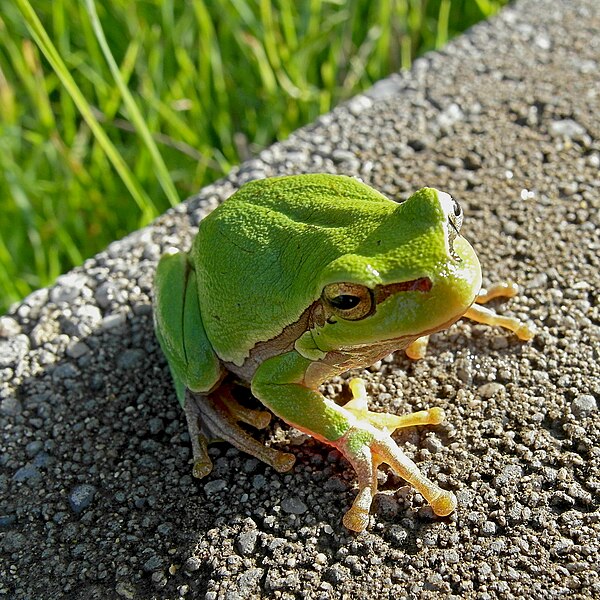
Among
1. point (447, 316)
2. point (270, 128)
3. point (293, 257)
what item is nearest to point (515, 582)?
point (447, 316)

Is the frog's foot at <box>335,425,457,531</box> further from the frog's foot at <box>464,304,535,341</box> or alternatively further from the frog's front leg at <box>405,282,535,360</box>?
the frog's foot at <box>464,304,535,341</box>

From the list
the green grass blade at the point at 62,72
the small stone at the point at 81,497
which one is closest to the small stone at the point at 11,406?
the small stone at the point at 81,497

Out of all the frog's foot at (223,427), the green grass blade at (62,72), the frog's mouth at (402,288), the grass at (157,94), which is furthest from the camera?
the grass at (157,94)

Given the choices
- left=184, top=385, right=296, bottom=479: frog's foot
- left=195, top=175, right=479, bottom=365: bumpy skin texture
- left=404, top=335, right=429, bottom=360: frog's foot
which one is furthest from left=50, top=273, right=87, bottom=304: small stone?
left=404, top=335, right=429, bottom=360: frog's foot

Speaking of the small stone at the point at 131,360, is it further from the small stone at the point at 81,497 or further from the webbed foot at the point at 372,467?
the webbed foot at the point at 372,467

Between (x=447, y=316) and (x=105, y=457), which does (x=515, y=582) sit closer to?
(x=447, y=316)

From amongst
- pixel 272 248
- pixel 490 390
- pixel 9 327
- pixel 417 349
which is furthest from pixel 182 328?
pixel 490 390

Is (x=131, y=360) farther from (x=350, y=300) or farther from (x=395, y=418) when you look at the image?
(x=350, y=300)
